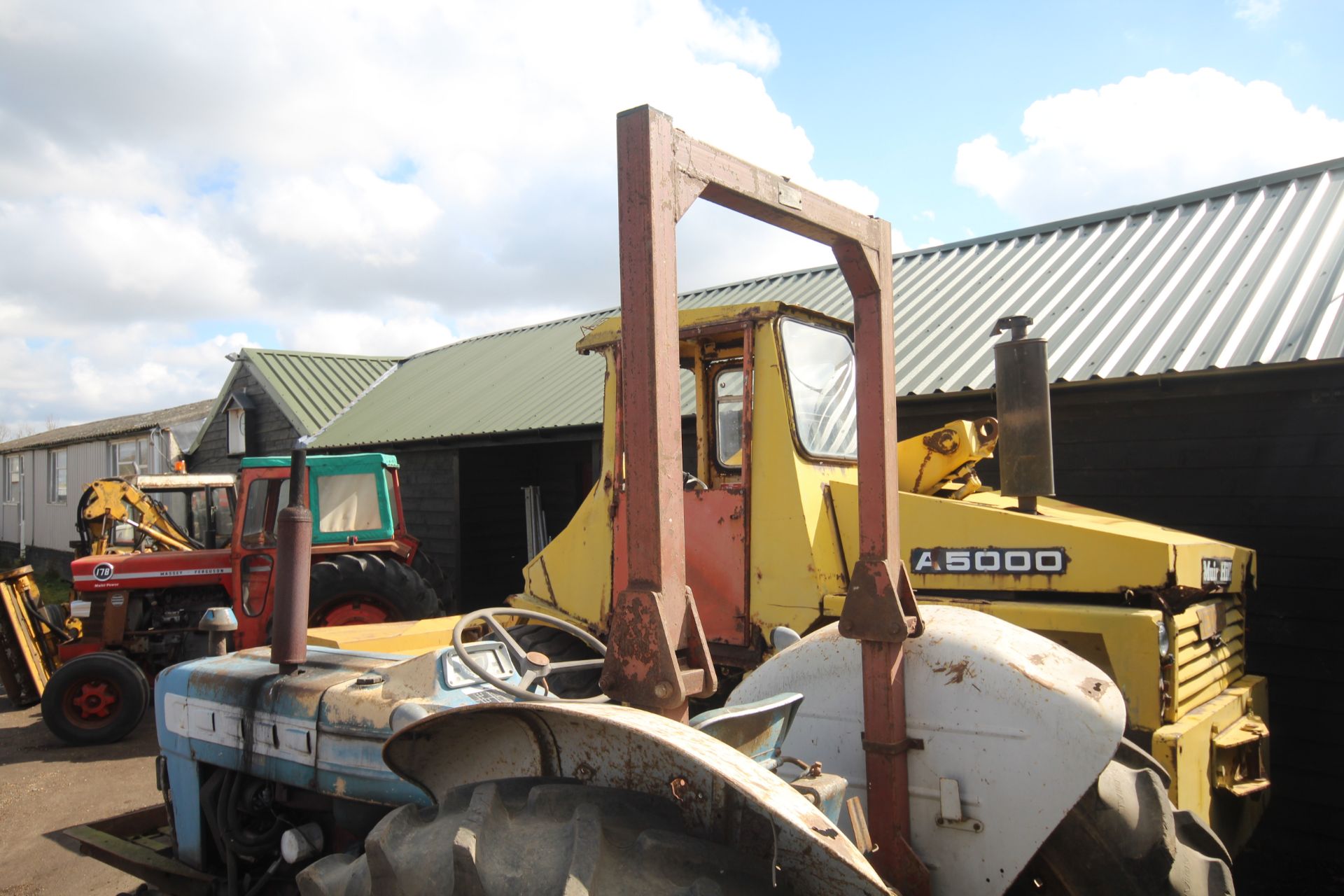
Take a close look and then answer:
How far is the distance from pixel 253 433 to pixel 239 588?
10729mm

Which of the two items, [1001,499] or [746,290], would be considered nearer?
[1001,499]

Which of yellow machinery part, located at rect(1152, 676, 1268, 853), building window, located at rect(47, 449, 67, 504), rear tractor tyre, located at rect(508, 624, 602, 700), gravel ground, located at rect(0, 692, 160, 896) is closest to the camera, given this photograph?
yellow machinery part, located at rect(1152, 676, 1268, 853)

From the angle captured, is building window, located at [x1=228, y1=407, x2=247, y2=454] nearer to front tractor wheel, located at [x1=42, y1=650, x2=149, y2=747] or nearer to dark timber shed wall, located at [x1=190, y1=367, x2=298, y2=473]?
dark timber shed wall, located at [x1=190, y1=367, x2=298, y2=473]

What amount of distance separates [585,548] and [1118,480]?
12.8 ft

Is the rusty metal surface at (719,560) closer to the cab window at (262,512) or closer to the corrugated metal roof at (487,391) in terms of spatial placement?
the cab window at (262,512)

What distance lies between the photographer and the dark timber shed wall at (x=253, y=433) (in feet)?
54.6

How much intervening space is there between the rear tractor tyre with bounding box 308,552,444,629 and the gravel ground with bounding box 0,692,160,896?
5.24ft

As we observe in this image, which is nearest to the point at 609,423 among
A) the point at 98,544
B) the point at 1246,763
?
the point at 1246,763

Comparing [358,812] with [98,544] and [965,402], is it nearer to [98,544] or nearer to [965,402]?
[965,402]

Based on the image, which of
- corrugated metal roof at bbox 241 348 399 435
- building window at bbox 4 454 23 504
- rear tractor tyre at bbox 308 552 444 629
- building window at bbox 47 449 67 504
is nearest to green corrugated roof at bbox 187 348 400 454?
corrugated metal roof at bbox 241 348 399 435

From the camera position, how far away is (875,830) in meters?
2.34

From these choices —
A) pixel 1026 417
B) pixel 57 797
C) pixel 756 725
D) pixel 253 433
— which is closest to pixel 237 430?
pixel 253 433

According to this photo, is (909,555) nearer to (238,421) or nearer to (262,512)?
(262,512)

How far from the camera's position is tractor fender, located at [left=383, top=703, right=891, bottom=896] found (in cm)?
144
